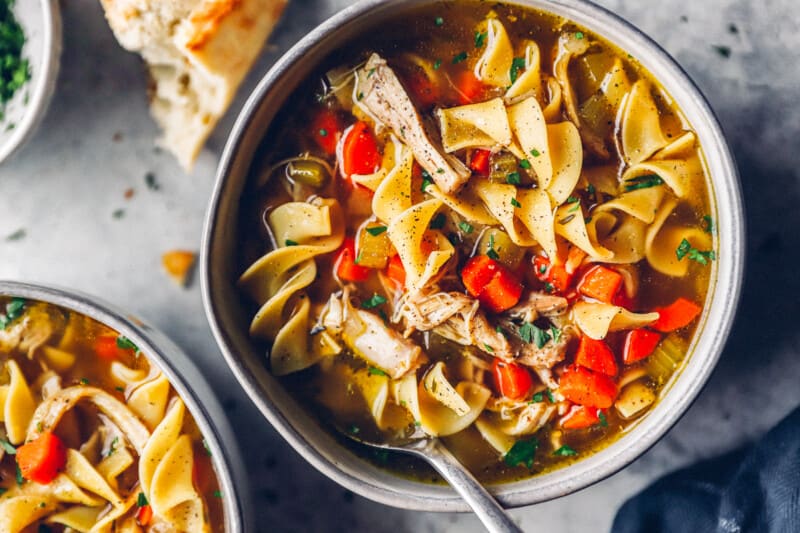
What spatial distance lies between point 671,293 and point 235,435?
222 centimetres

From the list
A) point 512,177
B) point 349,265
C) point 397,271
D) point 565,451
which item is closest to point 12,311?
point 349,265

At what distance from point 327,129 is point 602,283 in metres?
1.45

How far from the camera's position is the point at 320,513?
173 inches

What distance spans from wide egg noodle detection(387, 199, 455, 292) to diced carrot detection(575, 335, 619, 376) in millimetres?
755

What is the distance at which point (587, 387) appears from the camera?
146 inches

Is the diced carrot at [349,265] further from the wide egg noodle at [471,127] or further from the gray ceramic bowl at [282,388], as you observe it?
the wide egg noodle at [471,127]

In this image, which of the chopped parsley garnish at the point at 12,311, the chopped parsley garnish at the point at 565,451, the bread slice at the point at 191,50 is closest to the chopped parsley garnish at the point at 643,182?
the chopped parsley garnish at the point at 565,451

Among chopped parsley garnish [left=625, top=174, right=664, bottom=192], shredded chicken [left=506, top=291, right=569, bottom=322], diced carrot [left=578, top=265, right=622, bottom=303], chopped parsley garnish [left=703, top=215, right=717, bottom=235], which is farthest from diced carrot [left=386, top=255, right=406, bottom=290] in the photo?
chopped parsley garnish [left=703, top=215, right=717, bottom=235]

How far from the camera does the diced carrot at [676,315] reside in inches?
147

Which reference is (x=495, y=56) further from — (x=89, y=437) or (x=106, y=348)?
(x=89, y=437)

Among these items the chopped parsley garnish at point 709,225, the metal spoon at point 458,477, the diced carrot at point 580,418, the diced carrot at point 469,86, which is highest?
the diced carrot at point 469,86

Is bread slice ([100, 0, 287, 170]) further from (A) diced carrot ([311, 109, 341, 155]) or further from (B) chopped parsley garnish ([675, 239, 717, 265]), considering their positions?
(B) chopped parsley garnish ([675, 239, 717, 265])

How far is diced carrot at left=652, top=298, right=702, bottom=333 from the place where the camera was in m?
3.74

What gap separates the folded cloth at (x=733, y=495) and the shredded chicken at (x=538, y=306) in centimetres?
122
